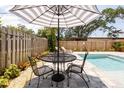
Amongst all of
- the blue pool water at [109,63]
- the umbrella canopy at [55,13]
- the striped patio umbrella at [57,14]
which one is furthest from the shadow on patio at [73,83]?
the blue pool water at [109,63]

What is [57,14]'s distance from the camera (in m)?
6.88

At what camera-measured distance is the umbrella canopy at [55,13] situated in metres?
6.11

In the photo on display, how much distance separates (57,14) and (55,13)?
85 millimetres

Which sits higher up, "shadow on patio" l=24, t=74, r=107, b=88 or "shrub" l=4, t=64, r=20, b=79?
"shrub" l=4, t=64, r=20, b=79

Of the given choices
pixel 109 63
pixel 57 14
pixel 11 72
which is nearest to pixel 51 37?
pixel 109 63

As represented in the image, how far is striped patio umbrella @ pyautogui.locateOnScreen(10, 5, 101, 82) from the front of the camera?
6109 mm

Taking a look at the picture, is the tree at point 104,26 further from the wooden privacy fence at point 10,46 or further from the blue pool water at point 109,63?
the wooden privacy fence at point 10,46

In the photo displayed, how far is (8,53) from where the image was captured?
24.8 feet

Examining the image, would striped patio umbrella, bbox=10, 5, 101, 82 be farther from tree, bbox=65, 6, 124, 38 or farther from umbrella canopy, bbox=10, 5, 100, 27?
tree, bbox=65, 6, 124, 38

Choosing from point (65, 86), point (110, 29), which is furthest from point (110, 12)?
point (65, 86)

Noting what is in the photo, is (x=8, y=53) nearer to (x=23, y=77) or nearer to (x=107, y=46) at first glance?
(x=23, y=77)

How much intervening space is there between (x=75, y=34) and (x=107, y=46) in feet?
32.5

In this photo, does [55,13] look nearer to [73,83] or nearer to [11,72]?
[73,83]

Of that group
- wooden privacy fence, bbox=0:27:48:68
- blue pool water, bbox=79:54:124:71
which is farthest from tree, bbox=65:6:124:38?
wooden privacy fence, bbox=0:27:48:68
